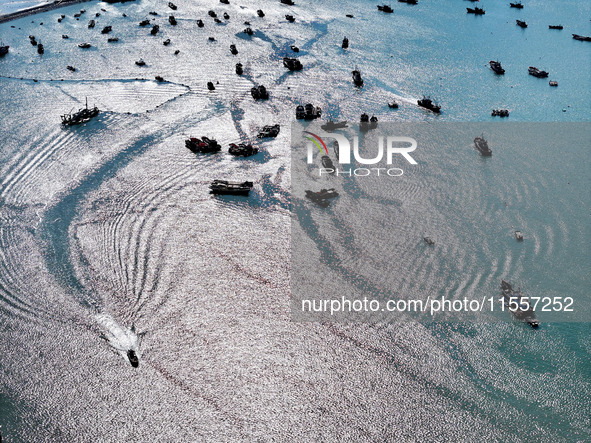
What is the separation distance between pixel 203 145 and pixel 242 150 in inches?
193

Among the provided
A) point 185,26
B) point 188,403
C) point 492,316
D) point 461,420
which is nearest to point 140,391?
point 188,403

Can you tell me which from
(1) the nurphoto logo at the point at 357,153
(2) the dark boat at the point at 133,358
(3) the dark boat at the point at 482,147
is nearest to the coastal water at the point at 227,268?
(2) the dark boat at the point at 133,358

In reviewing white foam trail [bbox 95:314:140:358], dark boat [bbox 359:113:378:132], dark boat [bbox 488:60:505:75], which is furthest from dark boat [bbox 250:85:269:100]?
white foam trail [bbox 95:314:140:358]

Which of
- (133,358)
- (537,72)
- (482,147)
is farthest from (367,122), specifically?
(133,358)

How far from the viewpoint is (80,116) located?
6200 cm

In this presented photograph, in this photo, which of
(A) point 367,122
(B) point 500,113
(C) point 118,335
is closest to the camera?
(C) point 118,335

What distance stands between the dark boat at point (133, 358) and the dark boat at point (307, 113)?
131ft

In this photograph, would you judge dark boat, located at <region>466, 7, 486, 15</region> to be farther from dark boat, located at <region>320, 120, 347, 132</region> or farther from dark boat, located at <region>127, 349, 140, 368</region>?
dark boat, located at <region>127, 349, 140, 368</region>

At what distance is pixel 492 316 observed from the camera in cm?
3703

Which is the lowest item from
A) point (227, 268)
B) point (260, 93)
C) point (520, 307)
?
point (227, 268)

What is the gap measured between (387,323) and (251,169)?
25672 millimetres

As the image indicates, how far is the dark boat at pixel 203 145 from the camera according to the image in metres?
55.5

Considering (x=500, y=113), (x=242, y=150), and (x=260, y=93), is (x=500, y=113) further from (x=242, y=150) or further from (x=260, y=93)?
(x=242, y=150)

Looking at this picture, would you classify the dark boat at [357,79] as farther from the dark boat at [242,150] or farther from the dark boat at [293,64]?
the dark boat at [242,150]
